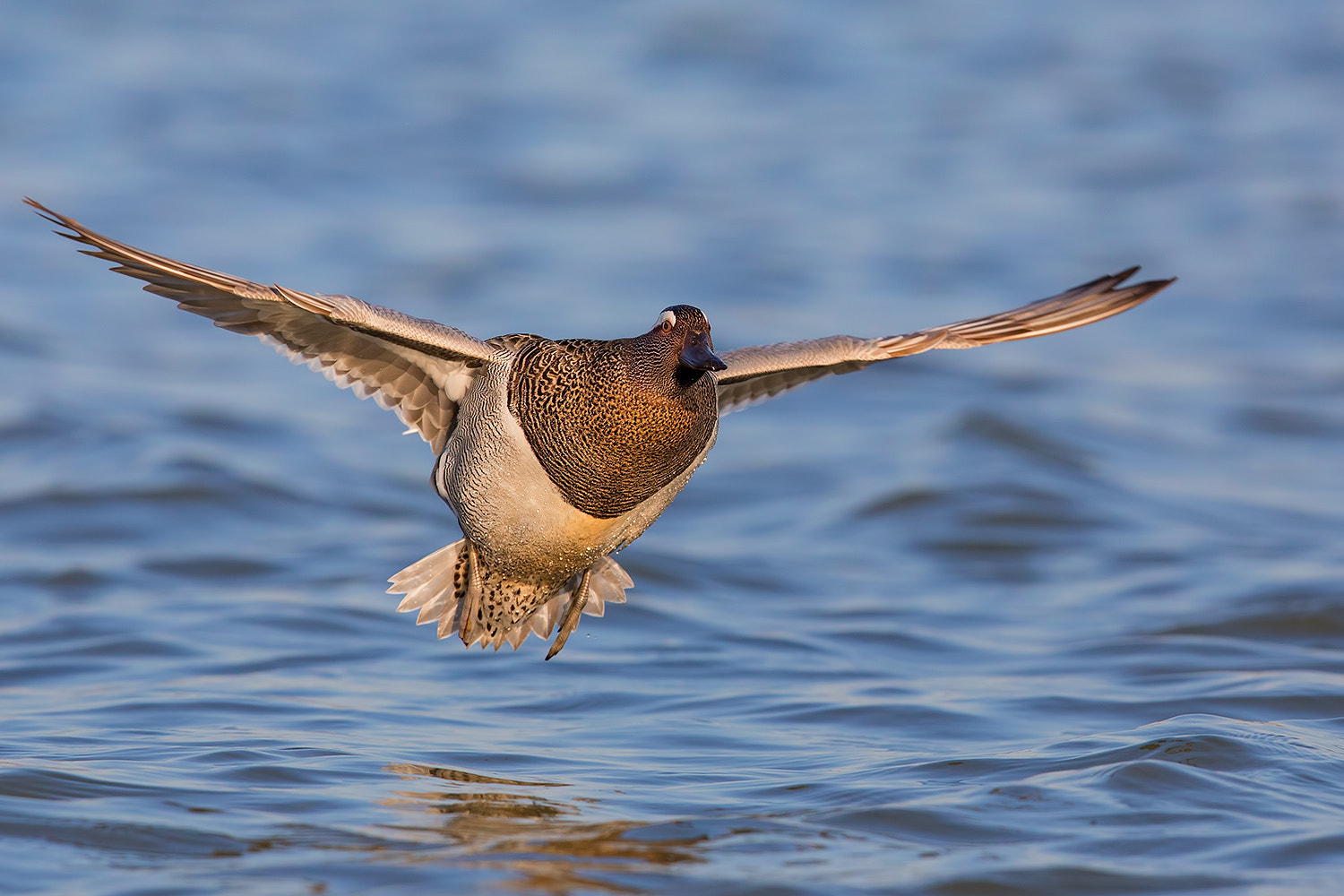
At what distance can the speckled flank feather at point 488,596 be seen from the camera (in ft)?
20.5

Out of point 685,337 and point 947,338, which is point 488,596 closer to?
point 685,337

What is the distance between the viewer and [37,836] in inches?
199

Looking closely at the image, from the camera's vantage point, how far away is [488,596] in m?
6.27

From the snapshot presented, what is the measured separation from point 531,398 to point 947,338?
4.93ft

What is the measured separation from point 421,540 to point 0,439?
10.5 feet

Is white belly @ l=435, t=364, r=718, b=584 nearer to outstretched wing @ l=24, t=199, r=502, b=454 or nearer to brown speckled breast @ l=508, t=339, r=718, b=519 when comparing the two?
brown speckled breast @ l=508, t=339, r=718, b=519

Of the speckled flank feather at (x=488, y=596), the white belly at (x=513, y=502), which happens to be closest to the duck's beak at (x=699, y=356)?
the white belly at (x=513, y=502)

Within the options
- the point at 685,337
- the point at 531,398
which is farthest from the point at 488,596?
the point at 685,337

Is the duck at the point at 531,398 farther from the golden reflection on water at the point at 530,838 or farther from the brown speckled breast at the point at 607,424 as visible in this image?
the golden reflection on water at the point at 530,838

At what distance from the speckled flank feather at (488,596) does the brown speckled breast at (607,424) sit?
70 cm

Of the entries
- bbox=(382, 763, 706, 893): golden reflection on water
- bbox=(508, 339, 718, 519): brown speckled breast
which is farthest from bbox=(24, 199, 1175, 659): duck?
bbox=(382, 763, 706, 893): golden reflection on water

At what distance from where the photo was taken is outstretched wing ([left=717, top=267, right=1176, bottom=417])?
591 centimetres

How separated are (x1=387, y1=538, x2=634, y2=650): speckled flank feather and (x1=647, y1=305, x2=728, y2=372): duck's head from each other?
3.63ft

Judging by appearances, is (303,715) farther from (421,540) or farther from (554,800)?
(421,540)
